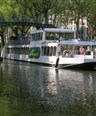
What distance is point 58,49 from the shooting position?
2295 inches

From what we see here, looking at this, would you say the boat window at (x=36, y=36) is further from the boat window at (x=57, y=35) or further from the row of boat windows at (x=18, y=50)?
the row of boat windows at (x=18, y=50)

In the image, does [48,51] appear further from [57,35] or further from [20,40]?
[20,40]

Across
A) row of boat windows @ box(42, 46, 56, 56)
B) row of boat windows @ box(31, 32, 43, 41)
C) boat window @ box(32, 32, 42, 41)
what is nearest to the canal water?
row of boat windows @ box(42, 46, 56, 56)

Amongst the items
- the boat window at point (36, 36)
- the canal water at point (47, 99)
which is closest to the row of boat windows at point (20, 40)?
the boat window at point (36, 36)

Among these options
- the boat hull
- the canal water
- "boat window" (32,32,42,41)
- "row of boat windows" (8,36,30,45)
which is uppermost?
"boat window" (32,32,42,41)

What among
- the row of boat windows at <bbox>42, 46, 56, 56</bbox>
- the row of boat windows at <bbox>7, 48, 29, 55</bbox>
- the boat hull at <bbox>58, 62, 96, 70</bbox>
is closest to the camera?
the boat hull at <bbox>58, 62, 96, 70</bbox>

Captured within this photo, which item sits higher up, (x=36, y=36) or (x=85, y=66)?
(x=36, y=36)

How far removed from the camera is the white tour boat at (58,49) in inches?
2111

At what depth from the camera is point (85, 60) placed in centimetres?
5247

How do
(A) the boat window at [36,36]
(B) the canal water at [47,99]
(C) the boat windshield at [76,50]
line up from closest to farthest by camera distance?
1. (B) the canal water at [47,99]
2. (C) the boat windshield at [76,50]
3. (A) the boat window at [36,36]

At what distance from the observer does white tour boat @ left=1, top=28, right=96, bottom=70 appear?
5362cm

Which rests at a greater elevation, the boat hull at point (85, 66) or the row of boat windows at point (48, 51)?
the row of boat windows at point (48, 51)

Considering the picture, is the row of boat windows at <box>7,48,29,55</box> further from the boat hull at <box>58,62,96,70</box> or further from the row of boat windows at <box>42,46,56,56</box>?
the boat hull at <box>58,62,96,70</box>

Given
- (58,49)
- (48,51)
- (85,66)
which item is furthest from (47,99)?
(48,51)
